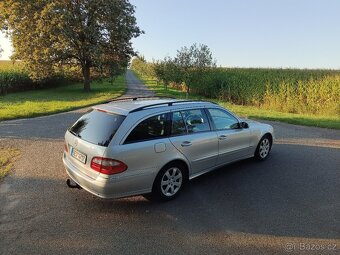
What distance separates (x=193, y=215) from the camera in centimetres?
438

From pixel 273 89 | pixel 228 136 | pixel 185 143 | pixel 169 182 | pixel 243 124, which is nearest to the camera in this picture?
pixel 169 182

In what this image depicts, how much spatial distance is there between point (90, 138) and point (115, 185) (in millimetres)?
849

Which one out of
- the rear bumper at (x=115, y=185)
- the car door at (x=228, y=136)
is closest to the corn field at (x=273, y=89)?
the car door at (x=228, y=136)

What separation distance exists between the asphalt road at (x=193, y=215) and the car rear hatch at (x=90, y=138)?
0.64 meters

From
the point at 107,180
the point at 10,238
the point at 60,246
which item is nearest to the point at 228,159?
the point at 107,180

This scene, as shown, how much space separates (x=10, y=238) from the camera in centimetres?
375

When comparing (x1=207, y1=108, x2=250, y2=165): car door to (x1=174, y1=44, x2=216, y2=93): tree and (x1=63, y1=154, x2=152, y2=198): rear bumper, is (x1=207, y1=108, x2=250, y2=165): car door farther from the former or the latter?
(x1=174, y1=44, x2=216, y2=93): tree

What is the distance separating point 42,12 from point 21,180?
75.7 feet

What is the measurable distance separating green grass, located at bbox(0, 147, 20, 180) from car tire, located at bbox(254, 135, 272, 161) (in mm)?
5175

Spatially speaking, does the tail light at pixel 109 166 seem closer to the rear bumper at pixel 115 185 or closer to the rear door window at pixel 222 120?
the rear bumper at pixel 115 185

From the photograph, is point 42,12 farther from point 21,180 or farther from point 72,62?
point 21,180

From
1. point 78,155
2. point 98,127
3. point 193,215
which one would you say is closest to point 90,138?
point 98,127

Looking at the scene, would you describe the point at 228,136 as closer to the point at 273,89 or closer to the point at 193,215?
the point at 193,215

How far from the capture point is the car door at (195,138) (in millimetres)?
4969
